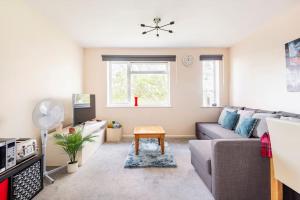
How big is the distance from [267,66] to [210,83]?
5.59 feet

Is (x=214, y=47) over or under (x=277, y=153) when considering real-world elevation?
over

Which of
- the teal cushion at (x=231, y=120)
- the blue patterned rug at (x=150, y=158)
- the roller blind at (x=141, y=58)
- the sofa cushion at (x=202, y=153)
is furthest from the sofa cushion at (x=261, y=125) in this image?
the roller blind at (x=141, y=58)

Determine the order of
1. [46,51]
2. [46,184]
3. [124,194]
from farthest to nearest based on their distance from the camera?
[46,51] → [46,184] → [124,194]

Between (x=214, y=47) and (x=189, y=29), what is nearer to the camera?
(x=189, y=29)

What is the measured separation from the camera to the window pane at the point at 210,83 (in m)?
4.69

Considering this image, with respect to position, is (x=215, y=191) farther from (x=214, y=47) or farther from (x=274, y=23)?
(x=214, y=47)

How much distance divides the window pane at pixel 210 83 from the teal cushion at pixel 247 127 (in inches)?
70.7

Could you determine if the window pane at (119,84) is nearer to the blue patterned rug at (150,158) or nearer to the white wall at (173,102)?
the white wall at (173,102)

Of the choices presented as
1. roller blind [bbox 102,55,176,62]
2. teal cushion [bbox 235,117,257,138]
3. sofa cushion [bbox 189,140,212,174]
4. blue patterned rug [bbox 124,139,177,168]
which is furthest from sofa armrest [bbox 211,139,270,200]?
roller blind [bbox 102,55,176,62]

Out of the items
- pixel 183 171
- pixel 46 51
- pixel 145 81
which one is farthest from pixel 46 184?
pixel 145 81

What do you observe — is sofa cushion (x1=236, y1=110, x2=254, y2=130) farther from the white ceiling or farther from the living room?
the white ceiling

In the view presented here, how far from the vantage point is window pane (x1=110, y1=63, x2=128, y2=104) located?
4676 millimetres

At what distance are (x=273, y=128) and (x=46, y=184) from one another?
260 cm

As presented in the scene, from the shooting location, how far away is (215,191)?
5.70 feet
